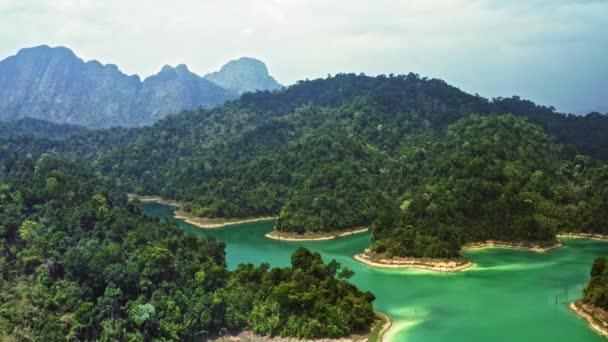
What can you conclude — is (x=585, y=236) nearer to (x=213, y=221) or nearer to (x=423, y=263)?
(x=423, y=263)

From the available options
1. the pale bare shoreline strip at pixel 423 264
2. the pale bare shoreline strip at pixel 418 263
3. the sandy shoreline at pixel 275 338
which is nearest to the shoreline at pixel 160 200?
the pale bare shoreline strip at pixel 418 263

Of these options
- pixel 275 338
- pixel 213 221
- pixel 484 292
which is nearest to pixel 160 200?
pixel 213 221

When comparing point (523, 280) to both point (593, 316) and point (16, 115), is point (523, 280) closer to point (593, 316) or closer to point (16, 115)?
point (593, 316)

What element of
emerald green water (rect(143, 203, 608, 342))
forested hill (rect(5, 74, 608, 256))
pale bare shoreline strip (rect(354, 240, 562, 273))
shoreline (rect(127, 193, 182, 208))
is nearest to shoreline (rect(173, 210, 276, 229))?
forested hill (rect(5, 74, 608, 256))

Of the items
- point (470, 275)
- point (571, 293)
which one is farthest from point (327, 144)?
point (571, 293)

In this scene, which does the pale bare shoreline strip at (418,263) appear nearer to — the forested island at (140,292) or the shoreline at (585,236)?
the shoreline at (585,236)

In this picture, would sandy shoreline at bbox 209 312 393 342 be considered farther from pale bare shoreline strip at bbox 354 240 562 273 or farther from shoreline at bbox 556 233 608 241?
shoreline at bbox 556 233 608 241
